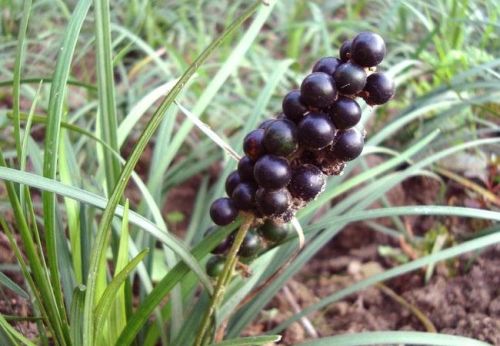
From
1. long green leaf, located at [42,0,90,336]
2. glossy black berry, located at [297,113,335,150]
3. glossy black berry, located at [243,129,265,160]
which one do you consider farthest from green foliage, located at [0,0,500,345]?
glossy black berry, located at [297,113,335,150]

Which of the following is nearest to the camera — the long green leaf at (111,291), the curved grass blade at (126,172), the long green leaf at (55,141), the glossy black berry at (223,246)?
the curved grass blade at (126,172)

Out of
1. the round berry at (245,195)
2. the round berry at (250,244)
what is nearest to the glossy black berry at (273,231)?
the round berry at (250,244)

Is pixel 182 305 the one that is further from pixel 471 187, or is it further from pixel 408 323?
pixel 471 187

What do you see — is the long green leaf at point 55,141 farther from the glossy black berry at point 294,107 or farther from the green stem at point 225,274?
the glossy black berry at point 294,107

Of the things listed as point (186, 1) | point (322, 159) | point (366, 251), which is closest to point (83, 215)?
point (322, 159)

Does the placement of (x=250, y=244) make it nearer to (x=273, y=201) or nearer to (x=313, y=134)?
(x=273, y=201)
